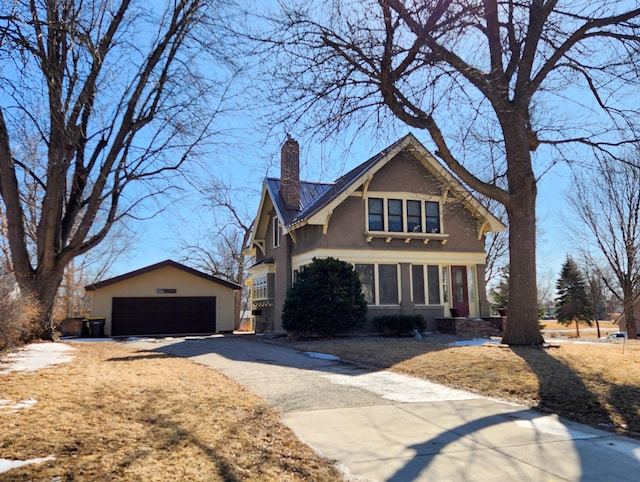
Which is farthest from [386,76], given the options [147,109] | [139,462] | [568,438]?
[147,109]

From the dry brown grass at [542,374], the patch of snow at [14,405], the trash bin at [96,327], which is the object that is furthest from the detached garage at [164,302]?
the patch of snow at [14,405]

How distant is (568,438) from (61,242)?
659 inches

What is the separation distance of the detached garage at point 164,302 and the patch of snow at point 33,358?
1009cm

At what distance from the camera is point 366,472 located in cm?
447

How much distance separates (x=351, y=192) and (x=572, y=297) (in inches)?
1339

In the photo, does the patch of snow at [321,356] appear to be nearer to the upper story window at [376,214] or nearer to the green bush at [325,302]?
the green bush at [325,302]

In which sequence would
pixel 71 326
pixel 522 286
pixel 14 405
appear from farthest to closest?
1. pixel 71 326
2. pixel 522 286
3. pixel 14 405

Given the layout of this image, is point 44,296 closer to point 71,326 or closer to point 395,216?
point 71,326

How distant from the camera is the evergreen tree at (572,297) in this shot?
146 feet

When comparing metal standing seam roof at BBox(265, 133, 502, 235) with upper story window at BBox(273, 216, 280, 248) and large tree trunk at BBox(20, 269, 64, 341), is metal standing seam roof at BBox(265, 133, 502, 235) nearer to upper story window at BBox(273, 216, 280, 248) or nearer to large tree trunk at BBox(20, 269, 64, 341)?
upper story window at BBox(273, 216, 280, 248)

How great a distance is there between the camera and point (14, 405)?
596 cm

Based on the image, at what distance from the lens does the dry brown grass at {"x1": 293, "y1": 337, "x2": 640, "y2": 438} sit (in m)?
6.82

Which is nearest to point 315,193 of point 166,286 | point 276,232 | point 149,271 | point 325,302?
point 276,232

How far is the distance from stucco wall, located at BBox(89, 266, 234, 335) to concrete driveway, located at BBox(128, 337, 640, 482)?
1703 centimetres
